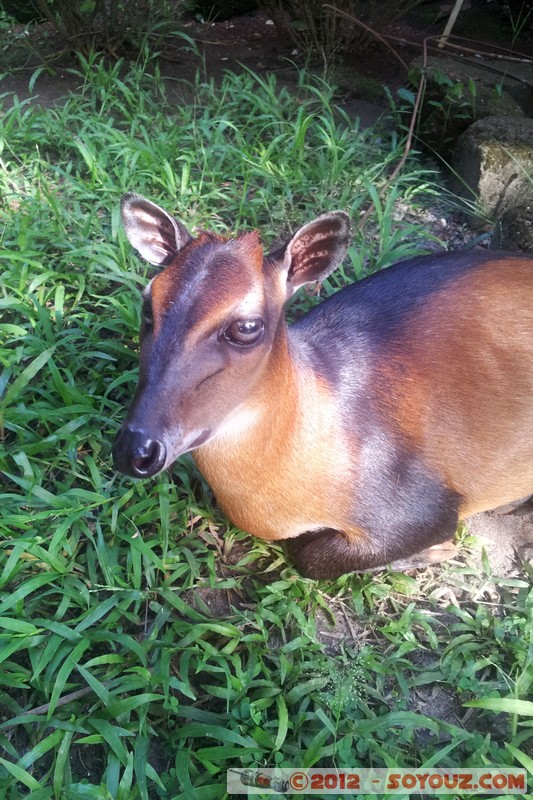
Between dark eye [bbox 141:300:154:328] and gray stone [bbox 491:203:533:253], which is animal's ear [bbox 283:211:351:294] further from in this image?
gray stone [bbox 491:203:533:253]

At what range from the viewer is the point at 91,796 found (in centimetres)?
191

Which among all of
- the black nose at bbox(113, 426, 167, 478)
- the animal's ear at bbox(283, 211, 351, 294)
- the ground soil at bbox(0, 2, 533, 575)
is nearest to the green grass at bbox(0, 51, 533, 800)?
the black nose at bbox(113, 426, 167, 478)

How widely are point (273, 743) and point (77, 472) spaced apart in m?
1.36

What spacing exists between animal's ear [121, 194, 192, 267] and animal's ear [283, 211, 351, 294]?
1.25 ft

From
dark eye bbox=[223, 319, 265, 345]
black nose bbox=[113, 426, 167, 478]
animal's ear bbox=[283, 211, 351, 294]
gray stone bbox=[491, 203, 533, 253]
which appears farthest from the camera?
gray stone bbox=[491, 203, 533, 253]

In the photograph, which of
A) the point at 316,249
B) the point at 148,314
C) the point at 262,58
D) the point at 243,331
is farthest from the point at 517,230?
the point at 262,58

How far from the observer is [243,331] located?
1.82 metres

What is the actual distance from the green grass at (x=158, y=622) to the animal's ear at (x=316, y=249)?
3.68ft

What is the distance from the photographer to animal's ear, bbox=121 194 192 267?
2137 mm

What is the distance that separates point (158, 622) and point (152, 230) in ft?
4.77

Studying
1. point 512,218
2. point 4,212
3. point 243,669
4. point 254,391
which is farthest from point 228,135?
point 243,669

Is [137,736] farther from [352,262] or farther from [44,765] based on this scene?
[352,262]

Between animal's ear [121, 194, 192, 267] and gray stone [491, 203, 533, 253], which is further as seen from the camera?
gray stone [491, 203, 533, 253]

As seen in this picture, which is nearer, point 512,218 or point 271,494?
point 271,494
